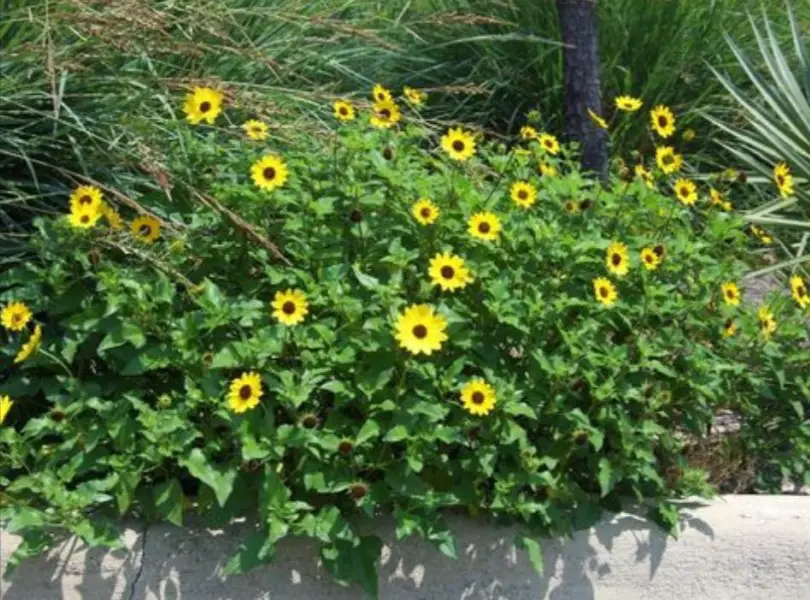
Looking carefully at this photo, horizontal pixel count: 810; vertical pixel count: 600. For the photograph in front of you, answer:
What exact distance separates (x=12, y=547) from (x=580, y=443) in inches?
56.7

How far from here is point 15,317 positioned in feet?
12.2

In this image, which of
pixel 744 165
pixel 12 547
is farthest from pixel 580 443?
pixel 744 165

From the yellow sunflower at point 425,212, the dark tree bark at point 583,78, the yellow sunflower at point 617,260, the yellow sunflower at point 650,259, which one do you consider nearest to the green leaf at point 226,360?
the yellow sunflower at point 425,212

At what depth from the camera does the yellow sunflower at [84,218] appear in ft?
12.3

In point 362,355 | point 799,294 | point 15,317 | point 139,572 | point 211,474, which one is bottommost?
point 139,572

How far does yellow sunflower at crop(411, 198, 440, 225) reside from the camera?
12.7 ft

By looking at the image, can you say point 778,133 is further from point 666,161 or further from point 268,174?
point 268,174

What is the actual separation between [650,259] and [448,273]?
60 centimetres

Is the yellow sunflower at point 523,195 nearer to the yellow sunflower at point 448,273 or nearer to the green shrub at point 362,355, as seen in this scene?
the green shrub at point 362,355

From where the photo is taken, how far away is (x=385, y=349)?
3699 mm

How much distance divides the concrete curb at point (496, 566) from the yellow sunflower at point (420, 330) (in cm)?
52

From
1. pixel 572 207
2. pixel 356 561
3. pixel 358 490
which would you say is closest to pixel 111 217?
pixel 358 490

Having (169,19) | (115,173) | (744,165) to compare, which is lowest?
(744,165)

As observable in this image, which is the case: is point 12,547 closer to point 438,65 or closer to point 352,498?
point 352,498
